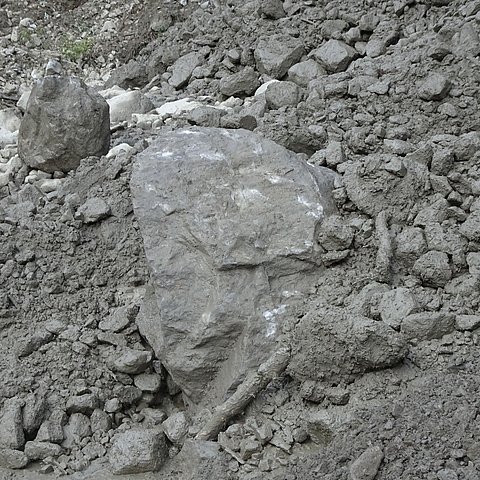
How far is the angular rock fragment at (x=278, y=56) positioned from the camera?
20.4 feet

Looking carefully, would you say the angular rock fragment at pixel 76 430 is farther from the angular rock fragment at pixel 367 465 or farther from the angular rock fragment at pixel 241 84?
the angular rock fragment at pixel 241 84

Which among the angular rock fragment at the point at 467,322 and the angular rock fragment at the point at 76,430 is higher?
the angular rock fragment at the point at 467,322

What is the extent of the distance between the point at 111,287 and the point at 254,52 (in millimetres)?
2750

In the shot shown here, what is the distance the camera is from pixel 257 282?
3799mm

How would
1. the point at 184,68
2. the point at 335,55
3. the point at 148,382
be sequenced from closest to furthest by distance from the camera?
the point at 148,382
the point at 335,55
the point at 184,68

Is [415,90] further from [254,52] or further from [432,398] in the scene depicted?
[432,398]

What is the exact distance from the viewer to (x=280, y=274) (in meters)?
3.86

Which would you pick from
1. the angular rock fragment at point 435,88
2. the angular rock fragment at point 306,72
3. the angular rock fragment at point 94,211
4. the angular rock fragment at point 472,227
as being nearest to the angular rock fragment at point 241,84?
the angular rock fragment at point 306,72

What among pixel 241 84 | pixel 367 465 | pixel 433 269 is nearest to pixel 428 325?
pixel 433 269

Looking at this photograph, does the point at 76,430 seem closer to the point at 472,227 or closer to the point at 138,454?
the point at 138,454

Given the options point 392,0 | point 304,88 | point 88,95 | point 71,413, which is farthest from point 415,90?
point 71,413

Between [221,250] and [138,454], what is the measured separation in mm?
974

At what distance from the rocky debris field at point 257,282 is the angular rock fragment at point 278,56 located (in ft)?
1.98

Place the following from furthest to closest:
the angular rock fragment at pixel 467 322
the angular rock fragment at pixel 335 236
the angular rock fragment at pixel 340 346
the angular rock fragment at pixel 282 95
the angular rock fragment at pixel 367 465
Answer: the angular rock fragment at pixel 282 95 < the angular rock fragment at pixel 335 236 < the angular rock fragment at pixel 467 322 < the angular rock fragment at pixel 340 346 < the angular rock fragment at pixel 367 465
